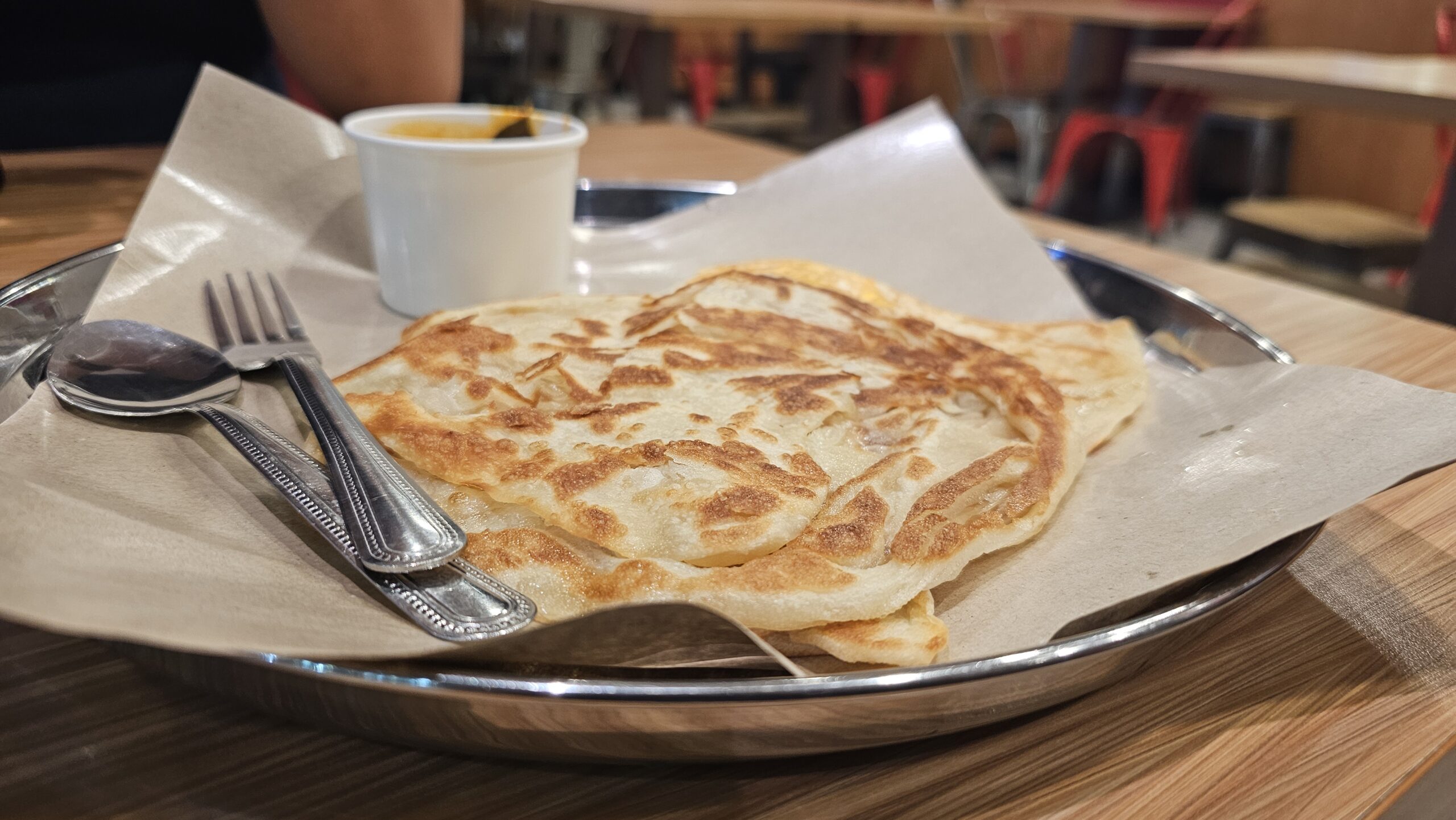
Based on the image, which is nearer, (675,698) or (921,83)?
(675,698)

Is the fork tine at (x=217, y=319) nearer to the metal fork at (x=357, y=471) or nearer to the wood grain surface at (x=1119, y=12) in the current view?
the metal fork at (x=357, y=471)

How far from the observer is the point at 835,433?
2.89 feet

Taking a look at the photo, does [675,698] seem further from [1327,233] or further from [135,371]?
[1327,233]

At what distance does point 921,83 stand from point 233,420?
9896mm

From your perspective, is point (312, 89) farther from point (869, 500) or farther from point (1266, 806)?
point (1266, 806)

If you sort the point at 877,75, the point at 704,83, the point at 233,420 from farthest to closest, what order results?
the point at 877,75, the point at 704,83, the point at 233,420

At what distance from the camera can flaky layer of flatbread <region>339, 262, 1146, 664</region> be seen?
65 cm

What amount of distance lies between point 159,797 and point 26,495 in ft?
0.71

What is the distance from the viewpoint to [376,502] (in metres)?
0.64

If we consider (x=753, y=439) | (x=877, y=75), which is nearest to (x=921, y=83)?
(x=877, y=75)

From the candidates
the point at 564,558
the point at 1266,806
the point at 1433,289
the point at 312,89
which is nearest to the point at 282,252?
the point at 312,89

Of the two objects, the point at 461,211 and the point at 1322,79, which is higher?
the point at 1322,79

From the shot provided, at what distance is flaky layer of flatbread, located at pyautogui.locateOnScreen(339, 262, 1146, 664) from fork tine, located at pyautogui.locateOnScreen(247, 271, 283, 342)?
0.48 feet

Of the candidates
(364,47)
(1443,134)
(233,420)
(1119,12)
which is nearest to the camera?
(233,420)
